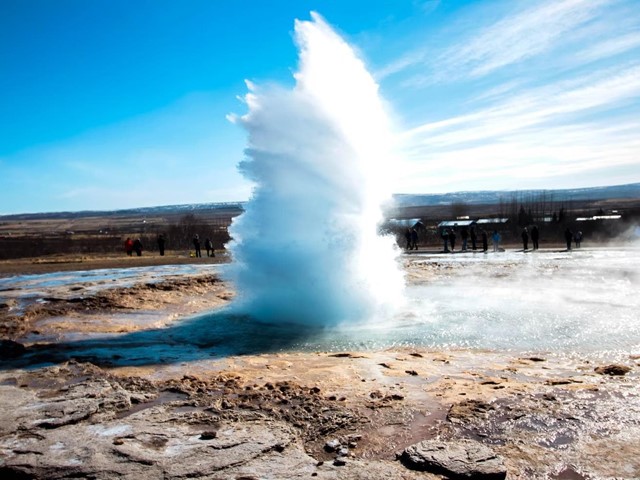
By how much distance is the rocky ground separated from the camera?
396 cm

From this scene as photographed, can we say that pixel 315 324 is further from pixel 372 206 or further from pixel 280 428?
pixel 280 428

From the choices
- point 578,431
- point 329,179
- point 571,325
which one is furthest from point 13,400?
point 571,325

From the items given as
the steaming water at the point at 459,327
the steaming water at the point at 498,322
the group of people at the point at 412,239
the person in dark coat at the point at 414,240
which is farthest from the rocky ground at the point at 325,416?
the group of people at the point at 412,239

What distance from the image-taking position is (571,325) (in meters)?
9.17

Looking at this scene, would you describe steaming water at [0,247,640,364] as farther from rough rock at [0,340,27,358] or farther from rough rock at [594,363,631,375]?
rough rock at [594,363,631,375]

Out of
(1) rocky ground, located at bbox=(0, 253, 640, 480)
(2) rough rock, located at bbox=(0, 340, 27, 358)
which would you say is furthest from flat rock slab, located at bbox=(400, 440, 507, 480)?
(2) rough rock, located at bbox=(0, 340, 27, 358)

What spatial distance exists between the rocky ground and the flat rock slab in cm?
1

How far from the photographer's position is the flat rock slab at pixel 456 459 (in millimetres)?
3812

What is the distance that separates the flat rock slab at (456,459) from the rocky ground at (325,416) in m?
0.01

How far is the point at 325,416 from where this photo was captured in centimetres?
497

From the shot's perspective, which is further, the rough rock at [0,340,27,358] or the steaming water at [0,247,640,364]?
the steaming water at [0,247,640,364]

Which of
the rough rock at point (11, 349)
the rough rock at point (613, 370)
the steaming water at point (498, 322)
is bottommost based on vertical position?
the steaming water at point (498, 322)

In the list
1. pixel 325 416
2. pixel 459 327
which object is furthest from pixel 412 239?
pixel 325 416

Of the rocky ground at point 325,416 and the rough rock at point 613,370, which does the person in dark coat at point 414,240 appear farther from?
the rough rock at point 613,370
